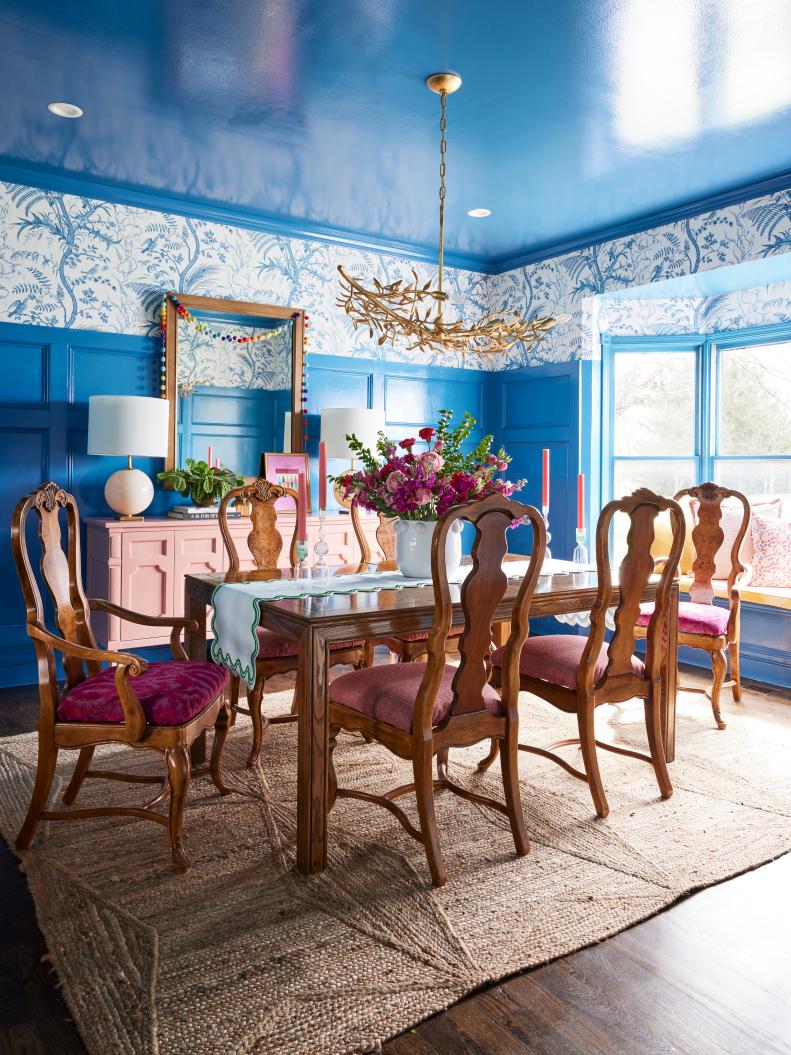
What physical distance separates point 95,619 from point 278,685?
1.01m

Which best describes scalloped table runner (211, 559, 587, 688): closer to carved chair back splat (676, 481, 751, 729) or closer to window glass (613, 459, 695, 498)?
carved chair back splat (676, 481, 751, 729)

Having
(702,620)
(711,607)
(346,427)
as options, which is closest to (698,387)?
(711,607)

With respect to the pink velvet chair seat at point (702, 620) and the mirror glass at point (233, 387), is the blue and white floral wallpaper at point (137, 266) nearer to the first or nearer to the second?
the mirror glass at point (233, 387)

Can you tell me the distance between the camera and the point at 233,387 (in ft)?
16.0

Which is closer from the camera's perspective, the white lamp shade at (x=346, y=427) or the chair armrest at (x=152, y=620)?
the chair armrest at (x=152, y=620)

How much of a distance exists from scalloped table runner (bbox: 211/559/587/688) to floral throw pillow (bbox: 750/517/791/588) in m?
2.44

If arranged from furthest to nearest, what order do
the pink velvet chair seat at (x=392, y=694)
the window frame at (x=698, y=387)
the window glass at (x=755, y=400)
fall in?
Answer: the window frame at (x=698, y=387) → the window glass at (x=755, y=400) → the pink velvet chair seat at (x=392, y=694)

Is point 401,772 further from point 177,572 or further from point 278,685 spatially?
point 177,572

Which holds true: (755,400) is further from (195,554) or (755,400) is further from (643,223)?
(195,554)

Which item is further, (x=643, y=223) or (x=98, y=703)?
(x=643, y=223)

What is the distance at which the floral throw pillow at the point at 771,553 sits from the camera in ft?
15.0

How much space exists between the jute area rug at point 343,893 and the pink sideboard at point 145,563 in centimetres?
100

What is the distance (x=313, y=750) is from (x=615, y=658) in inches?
43.1

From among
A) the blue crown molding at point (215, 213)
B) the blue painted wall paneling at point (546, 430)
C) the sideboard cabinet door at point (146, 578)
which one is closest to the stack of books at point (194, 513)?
the sideboard cabinet door at point (146, 578)
